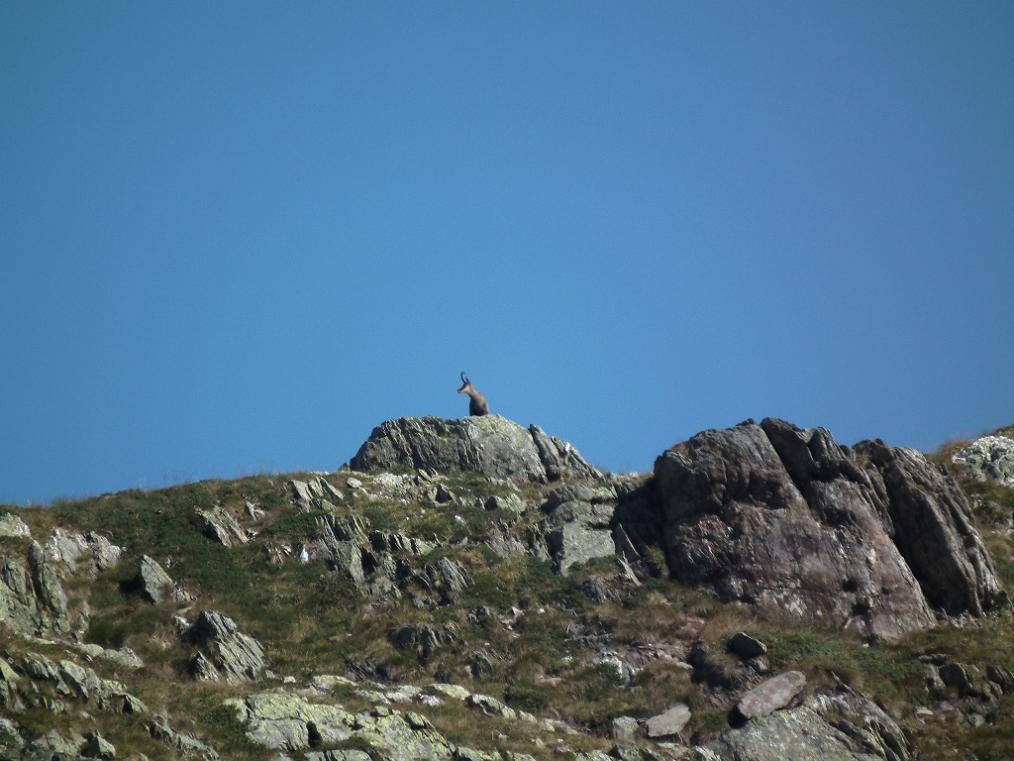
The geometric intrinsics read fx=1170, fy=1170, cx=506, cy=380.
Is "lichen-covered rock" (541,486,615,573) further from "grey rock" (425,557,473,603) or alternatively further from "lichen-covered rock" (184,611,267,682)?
"lichen-covered rock" (184,611,267,682)

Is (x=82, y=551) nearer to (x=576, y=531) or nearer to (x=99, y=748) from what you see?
(x=99, y=748)

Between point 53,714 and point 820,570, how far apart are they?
26366 mm

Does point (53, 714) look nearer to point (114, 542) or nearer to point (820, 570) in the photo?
point (114, 542)

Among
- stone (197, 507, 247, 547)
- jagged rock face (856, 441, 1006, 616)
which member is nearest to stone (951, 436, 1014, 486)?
jagged rock face (856, 441, 1006, 616)

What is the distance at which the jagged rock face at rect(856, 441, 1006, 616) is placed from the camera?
41.6 metres

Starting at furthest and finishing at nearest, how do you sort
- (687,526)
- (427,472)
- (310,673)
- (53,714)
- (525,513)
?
(427,472) → (525,513) → (687,526) → (310,673) → (53,714)

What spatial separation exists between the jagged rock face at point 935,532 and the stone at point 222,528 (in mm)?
24237

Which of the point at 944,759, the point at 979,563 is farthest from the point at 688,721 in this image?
the point at 979,563

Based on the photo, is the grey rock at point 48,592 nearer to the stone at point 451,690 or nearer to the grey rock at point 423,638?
the grey rock at point 423,638

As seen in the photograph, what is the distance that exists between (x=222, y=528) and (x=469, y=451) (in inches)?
552

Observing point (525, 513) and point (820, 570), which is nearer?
point (820, 570)

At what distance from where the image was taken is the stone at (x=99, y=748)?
80.8 feet

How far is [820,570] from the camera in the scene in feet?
136

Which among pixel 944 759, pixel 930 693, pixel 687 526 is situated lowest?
pixel 944 759
